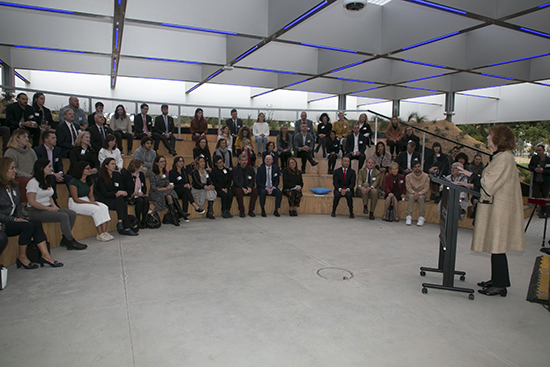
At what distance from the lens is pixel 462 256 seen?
4980 millimetres

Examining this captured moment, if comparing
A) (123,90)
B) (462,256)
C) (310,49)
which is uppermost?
(310,49)

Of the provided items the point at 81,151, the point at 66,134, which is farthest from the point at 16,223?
the point at 66,134

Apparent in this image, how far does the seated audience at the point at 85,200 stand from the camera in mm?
5281

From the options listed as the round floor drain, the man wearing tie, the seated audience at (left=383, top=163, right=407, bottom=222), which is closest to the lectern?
the round floor drain

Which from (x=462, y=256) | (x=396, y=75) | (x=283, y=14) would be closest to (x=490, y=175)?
(x=462, y=256)

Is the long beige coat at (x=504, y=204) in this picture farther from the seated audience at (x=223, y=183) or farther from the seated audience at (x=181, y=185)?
the seated audience at (x=181, y=185)

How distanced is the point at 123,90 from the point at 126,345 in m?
14.6

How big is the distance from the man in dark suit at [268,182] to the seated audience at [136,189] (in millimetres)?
2484

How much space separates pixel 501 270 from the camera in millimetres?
3494

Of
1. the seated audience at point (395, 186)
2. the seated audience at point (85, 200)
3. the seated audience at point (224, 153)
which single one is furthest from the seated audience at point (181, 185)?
the seated audience at point (395, 186)

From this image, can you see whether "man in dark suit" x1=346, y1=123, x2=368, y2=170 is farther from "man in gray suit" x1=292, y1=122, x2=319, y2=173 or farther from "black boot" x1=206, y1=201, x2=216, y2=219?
"black boot" x1=206, y1=201, x2=216, y2=219

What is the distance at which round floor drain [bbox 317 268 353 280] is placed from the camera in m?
3.98

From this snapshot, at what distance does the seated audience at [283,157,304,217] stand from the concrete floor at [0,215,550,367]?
8.78 ft

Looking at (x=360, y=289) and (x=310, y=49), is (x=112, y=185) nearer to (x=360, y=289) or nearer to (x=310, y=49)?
(x=360, y=289)
